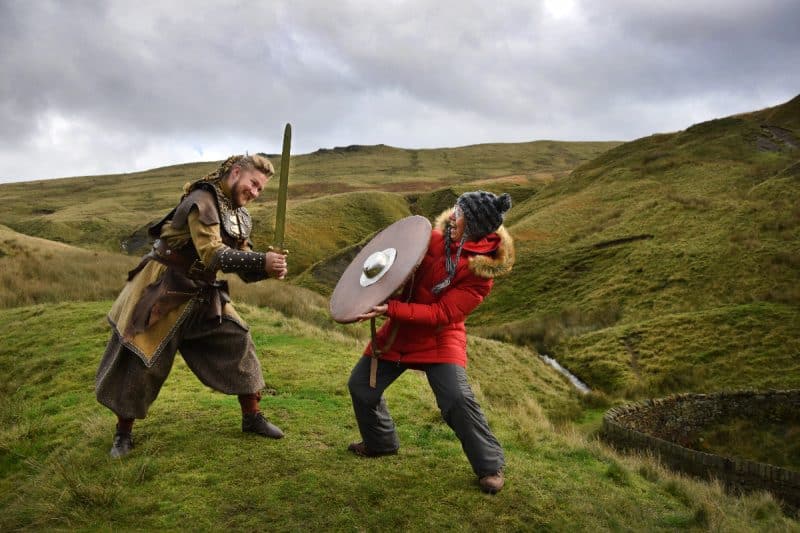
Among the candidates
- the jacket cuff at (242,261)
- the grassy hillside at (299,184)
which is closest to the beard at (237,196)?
the jacket cuff at (242,261)

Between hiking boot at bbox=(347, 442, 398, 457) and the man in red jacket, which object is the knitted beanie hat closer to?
the man in red jacket

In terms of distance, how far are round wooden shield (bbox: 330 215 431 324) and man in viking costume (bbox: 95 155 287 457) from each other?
67 centimetres

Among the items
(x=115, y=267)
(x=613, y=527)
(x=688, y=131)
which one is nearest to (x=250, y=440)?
(x=613, y=527)

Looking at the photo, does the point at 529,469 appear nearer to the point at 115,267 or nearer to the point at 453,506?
the point at 453,506

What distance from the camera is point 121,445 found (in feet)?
17.2

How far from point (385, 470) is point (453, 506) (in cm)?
75

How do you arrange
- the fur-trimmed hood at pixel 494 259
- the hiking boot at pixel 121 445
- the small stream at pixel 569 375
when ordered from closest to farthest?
the fur-trimmed hood at pixel 494 259
the hiking boot at pixel 121 445
the small stream at pixel 569 375

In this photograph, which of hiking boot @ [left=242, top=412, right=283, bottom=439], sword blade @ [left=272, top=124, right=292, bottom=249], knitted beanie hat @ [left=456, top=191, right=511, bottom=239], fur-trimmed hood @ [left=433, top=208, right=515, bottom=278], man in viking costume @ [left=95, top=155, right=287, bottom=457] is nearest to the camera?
sword blade @ [left=272, top=124, right=292, bottom=249]

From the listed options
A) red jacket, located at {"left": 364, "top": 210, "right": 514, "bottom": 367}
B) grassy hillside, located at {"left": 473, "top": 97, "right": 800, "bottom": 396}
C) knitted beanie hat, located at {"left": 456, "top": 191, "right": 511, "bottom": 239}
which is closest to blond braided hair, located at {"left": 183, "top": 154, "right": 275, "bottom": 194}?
red jacket, located at {"left": 364, "top": 210, "right": 514, "bottom": 367}

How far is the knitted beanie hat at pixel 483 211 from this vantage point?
459 centimetres

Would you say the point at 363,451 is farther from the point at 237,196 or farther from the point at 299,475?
the point at 237,196

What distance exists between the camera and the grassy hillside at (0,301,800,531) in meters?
4.25

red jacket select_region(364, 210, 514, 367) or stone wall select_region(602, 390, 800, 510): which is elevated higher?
red jacket select_region(364, 210, 514, 367)

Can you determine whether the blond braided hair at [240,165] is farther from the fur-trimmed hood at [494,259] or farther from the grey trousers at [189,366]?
the fur-trimmed hood at [494,259]
